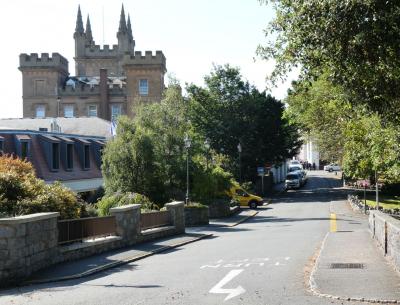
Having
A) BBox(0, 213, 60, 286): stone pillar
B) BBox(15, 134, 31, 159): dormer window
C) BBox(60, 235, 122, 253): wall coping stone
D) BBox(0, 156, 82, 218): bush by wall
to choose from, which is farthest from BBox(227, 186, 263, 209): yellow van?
BBox(0, 213, 60, 286): stone pillar

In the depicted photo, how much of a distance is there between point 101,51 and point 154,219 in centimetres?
7043

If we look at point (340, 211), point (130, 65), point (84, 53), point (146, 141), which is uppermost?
point (84, 53)

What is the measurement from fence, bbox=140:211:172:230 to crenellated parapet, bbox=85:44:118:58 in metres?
68.2

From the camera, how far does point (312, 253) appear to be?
1734 cm

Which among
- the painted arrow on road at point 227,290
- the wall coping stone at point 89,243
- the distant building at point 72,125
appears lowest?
the painted arrow on road at point 227,290

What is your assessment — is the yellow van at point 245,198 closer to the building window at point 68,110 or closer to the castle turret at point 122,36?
the building window at point 68,110

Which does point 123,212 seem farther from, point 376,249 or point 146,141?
point 146,141

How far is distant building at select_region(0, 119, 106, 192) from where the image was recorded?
30.8 meters

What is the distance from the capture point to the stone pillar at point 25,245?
12516mm

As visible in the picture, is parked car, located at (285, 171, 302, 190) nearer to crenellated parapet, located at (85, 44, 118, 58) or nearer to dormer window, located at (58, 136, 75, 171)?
crenellated parapet, located at (85, 44, 118, 58)

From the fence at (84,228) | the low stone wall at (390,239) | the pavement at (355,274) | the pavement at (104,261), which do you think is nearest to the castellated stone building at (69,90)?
the pavement at (104,261)

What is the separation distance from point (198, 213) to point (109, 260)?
17773mm

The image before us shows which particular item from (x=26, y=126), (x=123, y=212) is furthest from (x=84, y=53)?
(x=123, y=212)

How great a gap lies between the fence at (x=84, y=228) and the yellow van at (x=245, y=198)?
3088 centimetres
